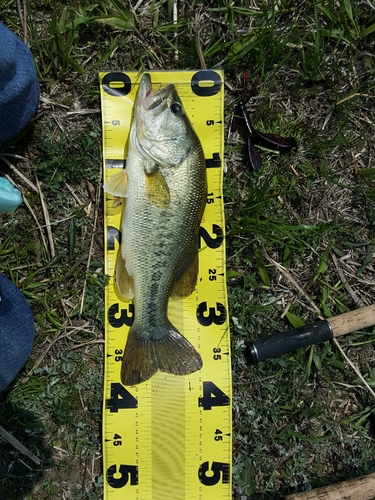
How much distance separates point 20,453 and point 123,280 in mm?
1400

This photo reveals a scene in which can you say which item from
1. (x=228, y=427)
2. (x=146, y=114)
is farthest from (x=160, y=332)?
(x=146, y=114)

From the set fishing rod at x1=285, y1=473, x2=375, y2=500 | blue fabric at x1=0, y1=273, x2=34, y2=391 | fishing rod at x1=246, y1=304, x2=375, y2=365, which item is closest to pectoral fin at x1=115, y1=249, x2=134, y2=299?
blue fabric at x1=0, y1=273, x2=34, y2=391

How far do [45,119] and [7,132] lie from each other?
32cm

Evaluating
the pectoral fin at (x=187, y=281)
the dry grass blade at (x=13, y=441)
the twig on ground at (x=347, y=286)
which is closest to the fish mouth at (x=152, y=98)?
the pectoral fin at (x=187, y=281)

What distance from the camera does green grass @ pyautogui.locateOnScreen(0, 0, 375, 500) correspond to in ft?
10.0

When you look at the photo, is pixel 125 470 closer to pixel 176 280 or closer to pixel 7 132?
pixel 176 280

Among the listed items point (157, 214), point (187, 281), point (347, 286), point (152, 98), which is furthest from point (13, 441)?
Result: point (347, 286)

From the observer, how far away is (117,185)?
2848 millimetres

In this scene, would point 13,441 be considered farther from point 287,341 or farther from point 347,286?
point 347,286

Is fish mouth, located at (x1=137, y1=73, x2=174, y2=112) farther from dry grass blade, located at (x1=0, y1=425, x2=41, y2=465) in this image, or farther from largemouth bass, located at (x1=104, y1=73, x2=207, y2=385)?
dry grass blade, located at (x1=0, y1=425, x2=41, y2=465)

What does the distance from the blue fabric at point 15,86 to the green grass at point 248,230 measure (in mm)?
185

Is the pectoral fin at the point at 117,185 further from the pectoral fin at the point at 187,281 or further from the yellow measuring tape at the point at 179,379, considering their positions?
the pectoral fin at the point at 187,281

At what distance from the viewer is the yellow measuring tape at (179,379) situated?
9.84ft

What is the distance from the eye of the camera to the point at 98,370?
122 inches
